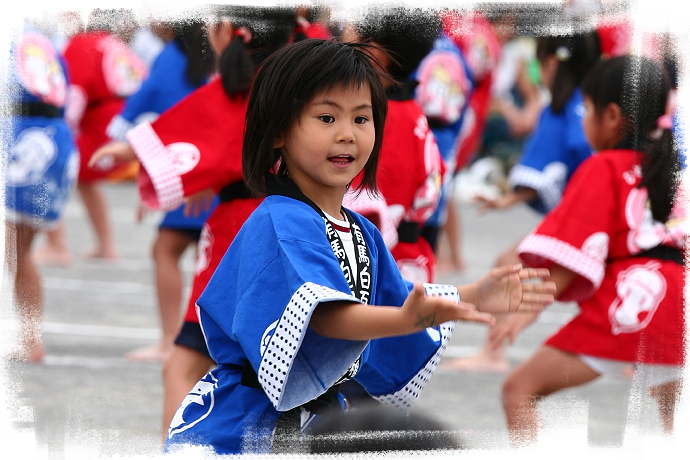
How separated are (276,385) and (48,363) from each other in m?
2.74

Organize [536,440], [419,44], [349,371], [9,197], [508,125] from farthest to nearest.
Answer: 1. [508,125]
2. [9,197]
3. [419,44]
4. [536,440]
5. [349,371]

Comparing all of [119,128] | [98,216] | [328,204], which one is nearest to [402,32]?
[328,204]

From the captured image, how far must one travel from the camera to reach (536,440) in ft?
8.86

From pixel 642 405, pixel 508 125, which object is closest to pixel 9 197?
pixel 642 405

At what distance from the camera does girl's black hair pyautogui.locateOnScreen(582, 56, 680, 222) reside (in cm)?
291

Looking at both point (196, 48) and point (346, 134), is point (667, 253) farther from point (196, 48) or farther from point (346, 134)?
point (196, 48)

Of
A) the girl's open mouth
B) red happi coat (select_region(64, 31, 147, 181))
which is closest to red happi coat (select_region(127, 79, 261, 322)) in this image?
the girl's open mouth

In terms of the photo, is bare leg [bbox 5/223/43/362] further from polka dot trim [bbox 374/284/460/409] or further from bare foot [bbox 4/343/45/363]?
polka dot trim [bbox 374/284/460/409]

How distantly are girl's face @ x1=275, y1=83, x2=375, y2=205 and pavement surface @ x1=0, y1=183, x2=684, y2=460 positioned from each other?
1.65 ft

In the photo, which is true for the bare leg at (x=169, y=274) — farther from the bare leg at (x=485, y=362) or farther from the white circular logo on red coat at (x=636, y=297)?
the white circular logo on red coat at (x=636, y=297)

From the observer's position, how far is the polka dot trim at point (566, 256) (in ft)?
9.50

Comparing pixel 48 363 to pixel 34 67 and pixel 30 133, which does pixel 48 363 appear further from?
pixel 34 67

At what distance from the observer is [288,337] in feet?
5.73

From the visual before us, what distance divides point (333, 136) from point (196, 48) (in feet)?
5.05
